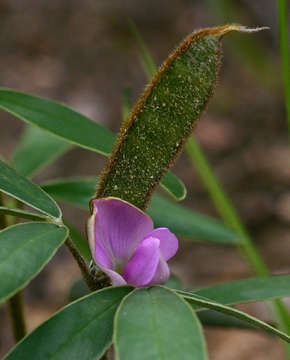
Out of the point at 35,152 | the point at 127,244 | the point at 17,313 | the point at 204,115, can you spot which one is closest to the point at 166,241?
the point at 127,244

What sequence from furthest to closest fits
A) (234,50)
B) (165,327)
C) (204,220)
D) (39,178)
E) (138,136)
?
(234,50), (39,178), (204,220), (138,136), (165,327)

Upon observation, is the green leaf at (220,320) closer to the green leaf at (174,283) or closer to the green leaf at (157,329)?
the green leaf at (174,283)

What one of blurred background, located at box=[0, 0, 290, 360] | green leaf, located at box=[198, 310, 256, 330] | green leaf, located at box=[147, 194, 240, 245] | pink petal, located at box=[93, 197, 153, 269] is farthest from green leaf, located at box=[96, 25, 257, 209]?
blurred background, located at box=[0, 0, 290, 360]

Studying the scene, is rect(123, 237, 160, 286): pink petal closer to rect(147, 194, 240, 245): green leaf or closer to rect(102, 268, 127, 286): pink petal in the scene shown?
rect(102, 268, 127, 286): pink petal

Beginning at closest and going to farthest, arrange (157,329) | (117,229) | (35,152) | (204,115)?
1. (157,329)
2. (117,229)
3. (35,152)
4. (204,115)

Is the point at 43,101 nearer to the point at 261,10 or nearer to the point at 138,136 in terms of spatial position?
the point at 138,136

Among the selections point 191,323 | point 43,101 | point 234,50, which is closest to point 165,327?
point 191,323

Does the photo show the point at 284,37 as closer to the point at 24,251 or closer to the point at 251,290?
the point at 251,290
